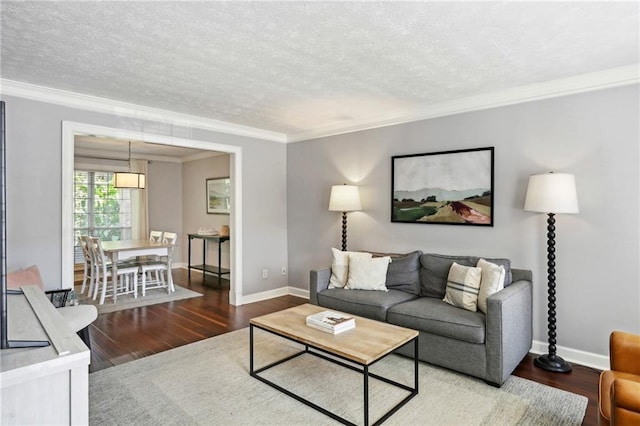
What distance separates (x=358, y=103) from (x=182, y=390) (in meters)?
3.10

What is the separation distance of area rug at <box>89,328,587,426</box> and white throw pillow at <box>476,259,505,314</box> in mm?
617

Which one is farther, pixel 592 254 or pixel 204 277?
pixel 204 277

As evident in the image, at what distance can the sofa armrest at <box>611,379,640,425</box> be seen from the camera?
141cm

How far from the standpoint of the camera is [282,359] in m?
3.12

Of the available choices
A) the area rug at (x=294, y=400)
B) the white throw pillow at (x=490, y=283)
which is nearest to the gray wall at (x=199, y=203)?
the area rug at (x=294, y=400)

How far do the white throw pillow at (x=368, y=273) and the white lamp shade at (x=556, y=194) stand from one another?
1.53 m

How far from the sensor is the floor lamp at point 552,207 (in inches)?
113

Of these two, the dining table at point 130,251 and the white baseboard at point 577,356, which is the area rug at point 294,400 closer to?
the white baseboard at point 577,356

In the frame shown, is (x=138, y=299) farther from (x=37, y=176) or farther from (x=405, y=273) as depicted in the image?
(x=405, y=273)

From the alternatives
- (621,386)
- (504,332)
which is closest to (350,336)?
(504,332)

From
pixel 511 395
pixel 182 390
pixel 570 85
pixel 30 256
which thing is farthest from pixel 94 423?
pixel 570 85

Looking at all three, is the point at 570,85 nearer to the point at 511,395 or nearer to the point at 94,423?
the point at 511,395

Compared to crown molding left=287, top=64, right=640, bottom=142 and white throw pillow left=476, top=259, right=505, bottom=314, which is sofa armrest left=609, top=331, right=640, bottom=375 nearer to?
white throw pillow left=476, top=259, right=505, bottom=314

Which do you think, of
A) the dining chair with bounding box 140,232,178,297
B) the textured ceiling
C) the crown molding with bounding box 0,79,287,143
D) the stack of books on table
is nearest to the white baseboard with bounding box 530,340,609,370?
the stack of books on table
